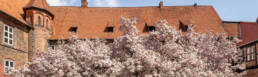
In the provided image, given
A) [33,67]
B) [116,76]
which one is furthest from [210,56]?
[33,67]

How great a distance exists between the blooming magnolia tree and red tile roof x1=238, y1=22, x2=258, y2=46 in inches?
762

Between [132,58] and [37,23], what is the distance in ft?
54.9

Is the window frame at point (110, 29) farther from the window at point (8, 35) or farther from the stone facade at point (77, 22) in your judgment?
the window at point (8, 35)

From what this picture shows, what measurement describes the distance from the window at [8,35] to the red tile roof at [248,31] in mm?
20321

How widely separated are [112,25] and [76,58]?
56.5ft

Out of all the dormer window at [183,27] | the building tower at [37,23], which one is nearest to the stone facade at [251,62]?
the dormer window at [183,27]

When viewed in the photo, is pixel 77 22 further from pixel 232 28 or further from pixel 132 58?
pixel 132 58

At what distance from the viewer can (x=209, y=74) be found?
9.39m

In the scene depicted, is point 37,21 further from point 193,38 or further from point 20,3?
point 193,38

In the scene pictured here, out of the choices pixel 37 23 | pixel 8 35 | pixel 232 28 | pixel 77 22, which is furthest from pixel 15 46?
pixel 232 28

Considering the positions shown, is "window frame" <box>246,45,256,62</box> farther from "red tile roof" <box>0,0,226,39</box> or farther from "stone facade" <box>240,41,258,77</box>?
"red tile roof" <box>0,0,226,39</box>

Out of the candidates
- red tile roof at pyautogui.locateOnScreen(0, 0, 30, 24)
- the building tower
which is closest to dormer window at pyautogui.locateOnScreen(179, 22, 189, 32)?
the building tower

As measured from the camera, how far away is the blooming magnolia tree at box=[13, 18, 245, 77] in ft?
28.2

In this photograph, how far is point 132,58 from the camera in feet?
29.1
